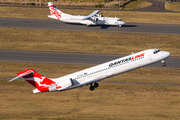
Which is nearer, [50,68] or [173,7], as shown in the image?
[50,68]

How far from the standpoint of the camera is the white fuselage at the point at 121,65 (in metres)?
49.2

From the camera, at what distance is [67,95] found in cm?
6341

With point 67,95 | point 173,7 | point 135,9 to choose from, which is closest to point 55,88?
point 67,95

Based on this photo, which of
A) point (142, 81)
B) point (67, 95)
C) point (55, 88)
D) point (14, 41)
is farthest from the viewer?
point (14, 41)

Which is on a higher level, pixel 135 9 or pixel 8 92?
pixel 135 9

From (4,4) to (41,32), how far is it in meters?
39.0

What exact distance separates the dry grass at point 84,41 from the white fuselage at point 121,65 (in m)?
34.8

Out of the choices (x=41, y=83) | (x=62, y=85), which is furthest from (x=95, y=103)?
(x=41, y=83)

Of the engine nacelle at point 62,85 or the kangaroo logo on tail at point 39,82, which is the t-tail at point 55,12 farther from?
the engine nacelle at point 62,85

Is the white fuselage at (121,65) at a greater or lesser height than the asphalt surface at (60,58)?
greater

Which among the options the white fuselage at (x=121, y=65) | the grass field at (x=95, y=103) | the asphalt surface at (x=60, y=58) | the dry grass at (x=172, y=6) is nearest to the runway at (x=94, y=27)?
the asphalt surface at (x=60, y=58)

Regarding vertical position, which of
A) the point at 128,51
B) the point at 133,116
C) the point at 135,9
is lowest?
the point at 133,116

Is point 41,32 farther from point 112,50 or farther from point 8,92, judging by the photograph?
point 8,92

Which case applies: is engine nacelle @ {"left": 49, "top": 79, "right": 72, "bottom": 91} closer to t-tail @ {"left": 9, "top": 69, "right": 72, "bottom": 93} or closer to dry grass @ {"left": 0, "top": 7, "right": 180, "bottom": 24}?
t-tail @ {"left": 9, "top": 69, "right": 72, "bottom": 93}
